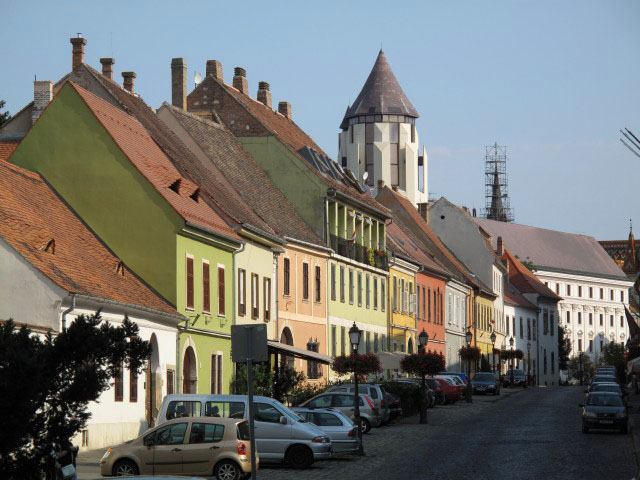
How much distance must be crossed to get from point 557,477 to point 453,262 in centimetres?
6710

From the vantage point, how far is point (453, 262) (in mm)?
93312

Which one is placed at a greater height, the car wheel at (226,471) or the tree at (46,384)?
the tree at (46,384)

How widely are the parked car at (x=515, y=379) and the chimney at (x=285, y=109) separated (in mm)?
28210

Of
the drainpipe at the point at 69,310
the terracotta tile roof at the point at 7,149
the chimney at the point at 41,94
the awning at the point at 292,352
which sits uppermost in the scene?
the chimney at the point at 41,94

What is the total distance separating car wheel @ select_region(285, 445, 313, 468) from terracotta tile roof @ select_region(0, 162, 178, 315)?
A: 6695mm

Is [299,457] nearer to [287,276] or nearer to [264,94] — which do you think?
[287,276]

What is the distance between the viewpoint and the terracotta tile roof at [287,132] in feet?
204

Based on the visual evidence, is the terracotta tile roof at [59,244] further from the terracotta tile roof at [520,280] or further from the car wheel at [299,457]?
the terracotta tile roof at [520,280]

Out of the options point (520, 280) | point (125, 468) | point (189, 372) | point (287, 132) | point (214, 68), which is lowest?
point (125, 468)

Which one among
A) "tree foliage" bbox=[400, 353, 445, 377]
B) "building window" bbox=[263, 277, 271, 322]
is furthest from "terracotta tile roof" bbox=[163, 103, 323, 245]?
"tree foliage" bbox=[400, 353, 445, 377]

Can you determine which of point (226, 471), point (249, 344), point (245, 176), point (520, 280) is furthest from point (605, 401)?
point (520, 280)

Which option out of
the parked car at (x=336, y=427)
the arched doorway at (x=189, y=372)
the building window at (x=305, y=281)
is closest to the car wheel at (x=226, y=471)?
the parked car at (x=336, y=427)

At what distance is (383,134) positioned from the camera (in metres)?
154

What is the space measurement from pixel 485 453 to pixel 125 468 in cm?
1069
